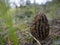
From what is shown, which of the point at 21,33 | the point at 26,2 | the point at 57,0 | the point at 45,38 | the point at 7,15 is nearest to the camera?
the point at 7,15

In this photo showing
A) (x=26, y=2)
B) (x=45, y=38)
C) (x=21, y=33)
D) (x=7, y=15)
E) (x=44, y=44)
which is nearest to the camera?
(x=7, y=15)

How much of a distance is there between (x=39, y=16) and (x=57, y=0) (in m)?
3.50

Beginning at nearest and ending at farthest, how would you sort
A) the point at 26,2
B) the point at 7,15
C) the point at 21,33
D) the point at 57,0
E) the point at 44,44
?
1. the point at 7,15
2. the point at 44,44
3. the point at 21,33
4. the point at 26,2
5. the point at 57,0

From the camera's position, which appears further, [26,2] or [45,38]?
[26,2]

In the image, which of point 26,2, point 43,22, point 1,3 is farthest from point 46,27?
point 26,2

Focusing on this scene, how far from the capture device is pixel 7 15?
2.27 feet

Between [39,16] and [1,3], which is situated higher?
[1,3]

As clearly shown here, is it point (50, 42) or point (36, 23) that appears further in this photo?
point (36, 23)

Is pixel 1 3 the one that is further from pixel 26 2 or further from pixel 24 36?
pixel 26 2

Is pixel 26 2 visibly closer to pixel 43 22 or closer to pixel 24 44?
pixel 43 22

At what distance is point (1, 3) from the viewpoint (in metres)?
0.71

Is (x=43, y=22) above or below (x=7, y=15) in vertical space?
below

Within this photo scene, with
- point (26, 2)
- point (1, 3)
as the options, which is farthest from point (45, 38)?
point (26, 2)

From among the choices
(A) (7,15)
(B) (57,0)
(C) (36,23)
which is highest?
(A) (7,15)
